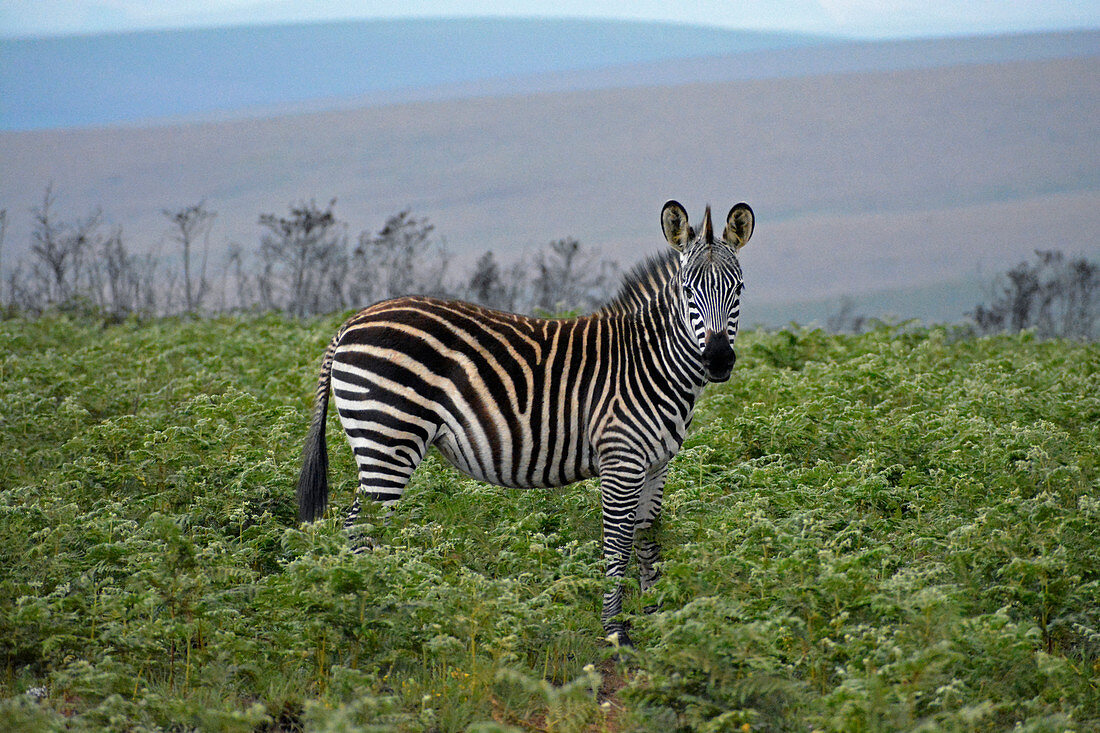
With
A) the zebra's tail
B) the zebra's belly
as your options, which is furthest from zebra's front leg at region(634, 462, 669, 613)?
the zebra's tail

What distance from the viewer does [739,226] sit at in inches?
272

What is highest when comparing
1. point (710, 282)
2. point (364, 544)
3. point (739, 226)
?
point (739, 226)

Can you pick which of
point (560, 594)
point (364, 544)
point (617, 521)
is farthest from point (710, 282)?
point (364, 544)

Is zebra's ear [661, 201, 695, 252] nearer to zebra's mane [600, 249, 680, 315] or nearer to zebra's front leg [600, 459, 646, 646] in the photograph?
zebra's mane [600, 249, 680, 315]

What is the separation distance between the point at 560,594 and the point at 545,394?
145 centimetres

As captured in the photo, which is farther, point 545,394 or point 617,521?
point 545,394

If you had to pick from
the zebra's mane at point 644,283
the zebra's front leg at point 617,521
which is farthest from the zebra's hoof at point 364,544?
the zebra's mane at point 644,283

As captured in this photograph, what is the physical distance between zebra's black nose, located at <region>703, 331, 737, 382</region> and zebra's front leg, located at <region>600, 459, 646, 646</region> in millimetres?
871

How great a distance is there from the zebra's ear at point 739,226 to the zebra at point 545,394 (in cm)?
1

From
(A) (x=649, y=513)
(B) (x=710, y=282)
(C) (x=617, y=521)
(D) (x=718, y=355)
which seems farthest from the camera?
(A) (x=649, y=513)

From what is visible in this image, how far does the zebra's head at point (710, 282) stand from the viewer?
6359 millimetres

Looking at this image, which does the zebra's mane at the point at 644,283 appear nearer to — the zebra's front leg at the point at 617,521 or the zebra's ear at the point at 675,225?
the zebra's ear at the point at 675,225

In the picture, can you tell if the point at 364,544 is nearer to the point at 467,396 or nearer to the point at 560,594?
the point at 467,396

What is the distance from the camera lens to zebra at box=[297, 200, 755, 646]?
6660 millimetres
